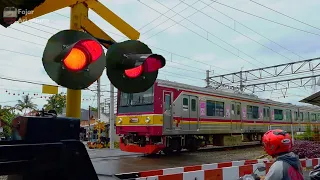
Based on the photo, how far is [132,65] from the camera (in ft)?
7.97

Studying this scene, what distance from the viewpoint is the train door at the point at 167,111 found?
13.3 m

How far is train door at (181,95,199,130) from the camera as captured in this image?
46.3 feet

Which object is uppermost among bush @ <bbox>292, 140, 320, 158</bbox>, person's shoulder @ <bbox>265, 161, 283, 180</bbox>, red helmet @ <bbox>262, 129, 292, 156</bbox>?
red helmet @ <bbox>262, 129, 292, 156</bbox>

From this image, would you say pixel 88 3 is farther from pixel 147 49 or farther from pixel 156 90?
pixel 156 90

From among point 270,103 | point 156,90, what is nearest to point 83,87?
point 156,90

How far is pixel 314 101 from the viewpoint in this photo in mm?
11945

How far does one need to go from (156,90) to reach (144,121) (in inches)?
53.2

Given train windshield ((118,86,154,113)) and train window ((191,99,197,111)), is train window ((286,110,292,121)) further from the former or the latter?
train windshield ((118,86,154,113))

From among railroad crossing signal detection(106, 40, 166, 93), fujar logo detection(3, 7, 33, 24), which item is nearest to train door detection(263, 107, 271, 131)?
railroad crossing signal detection(106, 40, 166, 93)

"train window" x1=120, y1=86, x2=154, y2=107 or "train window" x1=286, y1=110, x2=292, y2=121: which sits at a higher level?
"train window" x1=120, y1=86, x2=154, y2=107

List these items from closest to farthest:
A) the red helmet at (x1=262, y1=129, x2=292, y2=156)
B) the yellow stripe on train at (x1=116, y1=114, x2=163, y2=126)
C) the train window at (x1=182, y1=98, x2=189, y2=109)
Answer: the red helmet at (x1=262, y1=129, x2=292, y2=156) → the yellow stripe on train at (x1=116, y1=114, x2=163, y2=126) → the train window at (x1=182, y1=98, x2=189, y2=109)

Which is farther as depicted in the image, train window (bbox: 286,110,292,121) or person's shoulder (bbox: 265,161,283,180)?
train window (bbox: 286,110,292,121)

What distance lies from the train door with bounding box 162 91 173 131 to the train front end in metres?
0.22

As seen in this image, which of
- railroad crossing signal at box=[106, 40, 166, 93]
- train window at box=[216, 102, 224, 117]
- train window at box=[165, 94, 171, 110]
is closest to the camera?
railroad crossing signal at box=[106, 40, 166, 93]
